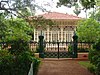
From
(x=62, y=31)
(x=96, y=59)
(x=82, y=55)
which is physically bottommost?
(x=82, y=55)

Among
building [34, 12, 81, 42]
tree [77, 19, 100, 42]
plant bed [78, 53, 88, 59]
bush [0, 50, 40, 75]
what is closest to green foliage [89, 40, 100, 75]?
bush [0, 50, 40, 75]

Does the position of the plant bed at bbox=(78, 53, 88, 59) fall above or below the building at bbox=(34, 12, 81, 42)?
below

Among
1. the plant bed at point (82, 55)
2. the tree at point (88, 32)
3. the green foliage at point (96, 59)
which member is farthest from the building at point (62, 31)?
the green foliage at point (96, 59)

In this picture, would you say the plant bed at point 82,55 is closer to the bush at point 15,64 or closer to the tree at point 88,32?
the tree at point 88,32

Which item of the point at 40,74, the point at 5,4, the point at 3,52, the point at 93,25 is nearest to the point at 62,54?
the point at 93,25

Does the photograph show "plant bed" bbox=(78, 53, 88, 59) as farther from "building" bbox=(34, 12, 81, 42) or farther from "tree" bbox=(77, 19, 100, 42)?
"building" bbox=(34, 12, 81, 42)

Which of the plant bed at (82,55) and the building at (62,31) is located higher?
the building at (62,31)

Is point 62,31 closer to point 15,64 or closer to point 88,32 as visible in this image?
point 88,32

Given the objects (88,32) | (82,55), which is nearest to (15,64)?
(82,55)

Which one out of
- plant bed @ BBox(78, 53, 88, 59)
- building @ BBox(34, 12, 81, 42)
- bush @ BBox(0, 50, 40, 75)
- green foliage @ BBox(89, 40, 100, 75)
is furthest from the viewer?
building @ BBox(34, 12, 81, 42)

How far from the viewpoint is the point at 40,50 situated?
20781 mm

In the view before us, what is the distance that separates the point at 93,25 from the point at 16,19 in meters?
15.3

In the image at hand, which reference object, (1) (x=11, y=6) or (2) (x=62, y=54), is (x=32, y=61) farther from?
(2) (x=62, y=54)

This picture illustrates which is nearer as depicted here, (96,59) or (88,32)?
(96,59)
